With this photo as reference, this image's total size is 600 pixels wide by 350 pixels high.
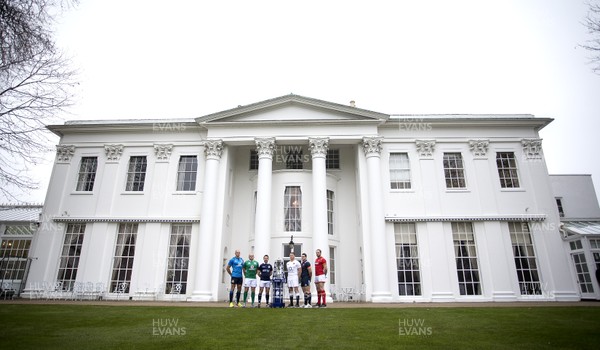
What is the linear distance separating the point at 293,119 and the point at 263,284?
924 centimetres

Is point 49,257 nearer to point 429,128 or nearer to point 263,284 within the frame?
point 263,284

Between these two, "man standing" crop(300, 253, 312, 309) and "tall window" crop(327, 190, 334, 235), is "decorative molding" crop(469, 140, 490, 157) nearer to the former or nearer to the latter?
"tall window" crop(327, 190, 334, 235)

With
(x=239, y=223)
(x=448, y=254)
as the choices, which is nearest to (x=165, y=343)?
(x=239, y=223)

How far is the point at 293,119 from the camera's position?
63.1ft

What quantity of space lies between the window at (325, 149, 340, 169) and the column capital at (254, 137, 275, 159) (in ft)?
12.9

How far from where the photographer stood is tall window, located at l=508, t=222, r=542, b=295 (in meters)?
17.3

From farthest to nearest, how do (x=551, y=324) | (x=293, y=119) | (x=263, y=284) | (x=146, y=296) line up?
(x=293, y=119), (x=146, y=296), (x=263, y=284), (x=551, y=324)

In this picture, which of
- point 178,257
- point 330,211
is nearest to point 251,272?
point 178,257

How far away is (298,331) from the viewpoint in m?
7.53

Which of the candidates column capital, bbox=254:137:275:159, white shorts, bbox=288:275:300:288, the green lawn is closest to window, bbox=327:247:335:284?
white shorts, bbox=288:275:300:288

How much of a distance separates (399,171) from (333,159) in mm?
4093

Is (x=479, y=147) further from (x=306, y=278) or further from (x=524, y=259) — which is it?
(x=306, y=278)

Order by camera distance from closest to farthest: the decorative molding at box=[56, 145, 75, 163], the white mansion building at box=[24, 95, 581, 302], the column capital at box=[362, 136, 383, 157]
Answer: the white mansion building at box=[24, 95, 581, 302]
the column capital at box=[362, 136, 383, 157]
the decorative molding at box=[56, 145, 75, 163]

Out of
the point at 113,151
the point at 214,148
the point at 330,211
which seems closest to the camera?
the point at 214,148
